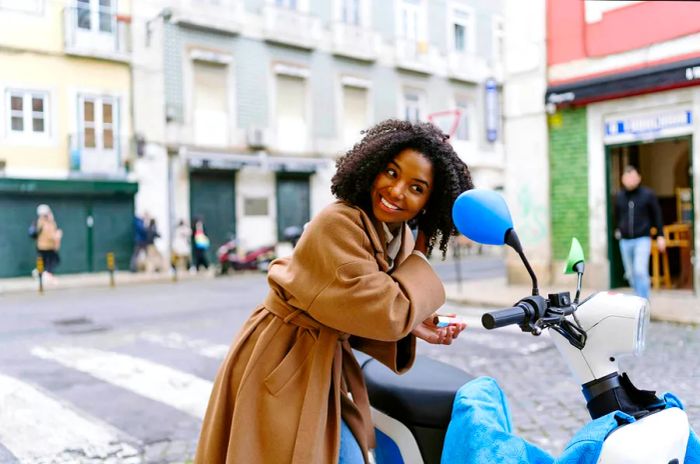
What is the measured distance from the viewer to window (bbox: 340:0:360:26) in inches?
865

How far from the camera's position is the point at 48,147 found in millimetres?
16469

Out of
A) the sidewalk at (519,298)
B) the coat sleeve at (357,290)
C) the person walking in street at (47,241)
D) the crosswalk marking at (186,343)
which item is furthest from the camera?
the person walking in street at (47,241)

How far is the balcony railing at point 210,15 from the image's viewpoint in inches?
741

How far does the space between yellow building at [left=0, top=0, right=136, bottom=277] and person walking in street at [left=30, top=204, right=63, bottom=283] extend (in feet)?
3.37

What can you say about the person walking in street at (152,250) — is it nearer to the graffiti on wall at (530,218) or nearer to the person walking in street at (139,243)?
the person walking in street at (139,243)

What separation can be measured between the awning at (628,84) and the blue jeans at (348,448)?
9.46 m

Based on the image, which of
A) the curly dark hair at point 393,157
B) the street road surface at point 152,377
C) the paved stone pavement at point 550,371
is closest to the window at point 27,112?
the street road surface at point 152,377

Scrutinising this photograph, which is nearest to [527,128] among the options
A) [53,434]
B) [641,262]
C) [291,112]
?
[641,262]

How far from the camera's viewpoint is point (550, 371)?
5.41 m

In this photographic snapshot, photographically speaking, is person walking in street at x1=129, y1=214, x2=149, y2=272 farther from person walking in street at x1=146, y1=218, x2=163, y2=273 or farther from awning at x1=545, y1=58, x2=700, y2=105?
awning at x1=545, y1=58, x2=700, y2=105

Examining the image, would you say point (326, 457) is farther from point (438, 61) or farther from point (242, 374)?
point (438, 61)

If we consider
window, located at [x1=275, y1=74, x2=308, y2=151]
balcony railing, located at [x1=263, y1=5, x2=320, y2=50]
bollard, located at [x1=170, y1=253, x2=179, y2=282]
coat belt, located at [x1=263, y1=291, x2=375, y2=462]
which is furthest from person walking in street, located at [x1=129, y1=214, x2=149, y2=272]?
coat belt, located at [x1=263, y1=291, x2=375, y2=462]

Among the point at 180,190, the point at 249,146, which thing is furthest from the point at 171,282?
the point at 249,146

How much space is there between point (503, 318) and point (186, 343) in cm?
599
